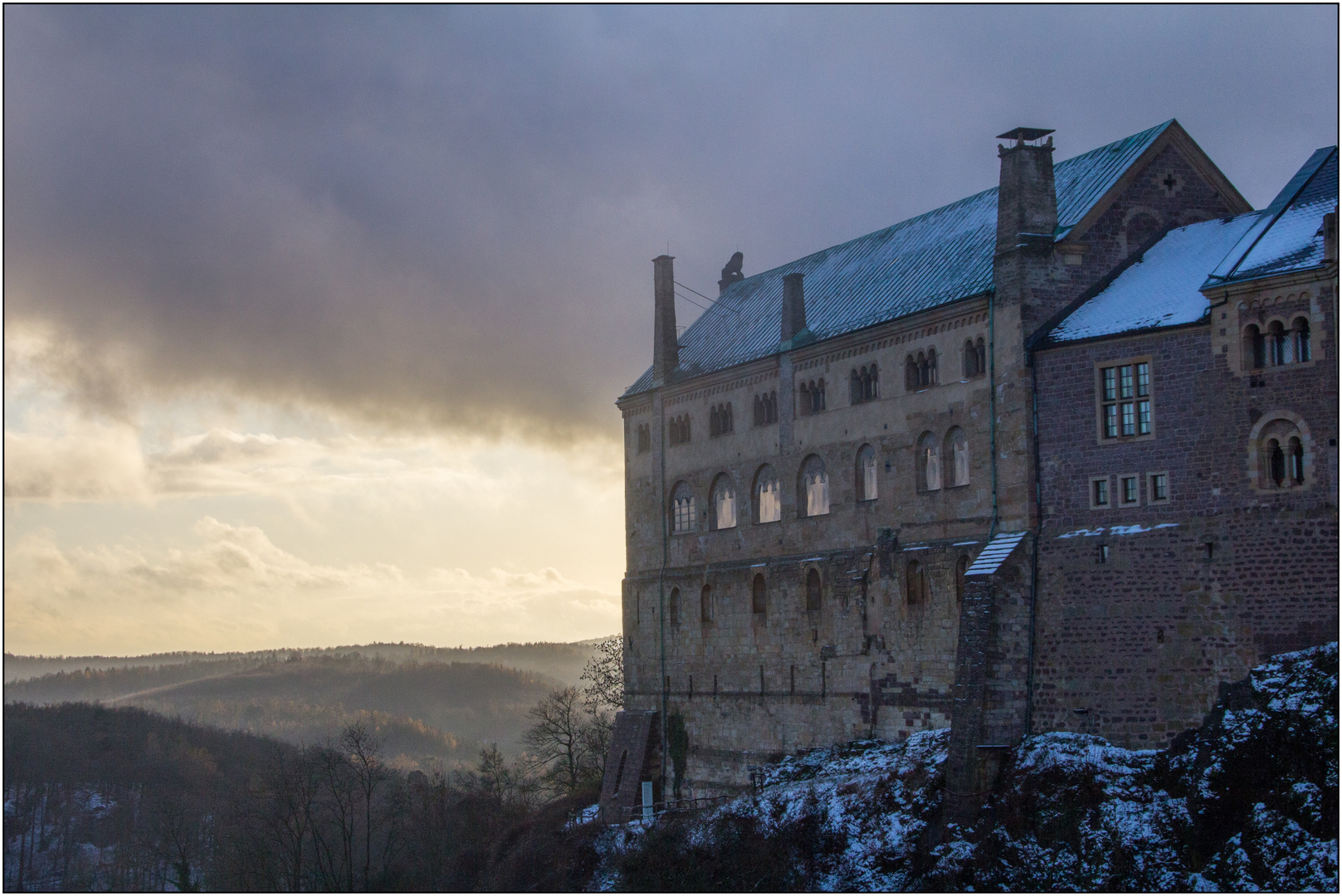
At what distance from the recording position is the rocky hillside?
44.5 meters

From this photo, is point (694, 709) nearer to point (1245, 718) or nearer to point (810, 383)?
point (810, 383)

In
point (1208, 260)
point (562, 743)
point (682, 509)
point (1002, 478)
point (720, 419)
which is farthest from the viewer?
point (562, 743)

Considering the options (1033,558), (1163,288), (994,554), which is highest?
(1163,288)

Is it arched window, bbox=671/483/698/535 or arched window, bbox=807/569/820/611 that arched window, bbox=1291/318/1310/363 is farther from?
arched window, bbox=671/483/698/535

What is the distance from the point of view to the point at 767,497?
6669cm

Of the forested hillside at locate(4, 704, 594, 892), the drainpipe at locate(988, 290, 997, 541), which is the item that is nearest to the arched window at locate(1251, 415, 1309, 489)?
the drainpipe at locate(988, 290, 997, 541)

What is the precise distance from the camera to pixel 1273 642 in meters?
47.6

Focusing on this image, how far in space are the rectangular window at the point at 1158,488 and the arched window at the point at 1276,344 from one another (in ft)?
14.7

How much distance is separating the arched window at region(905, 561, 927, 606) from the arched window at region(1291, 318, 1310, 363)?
48.6 ft

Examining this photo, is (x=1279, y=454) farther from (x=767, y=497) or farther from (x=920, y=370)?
(x=767, y=497)

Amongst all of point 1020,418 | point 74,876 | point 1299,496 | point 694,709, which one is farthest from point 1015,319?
point 74,876

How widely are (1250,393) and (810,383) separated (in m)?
19.4

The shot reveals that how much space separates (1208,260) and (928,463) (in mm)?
11307

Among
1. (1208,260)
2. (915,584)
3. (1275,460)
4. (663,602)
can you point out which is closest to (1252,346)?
(1275,460)
